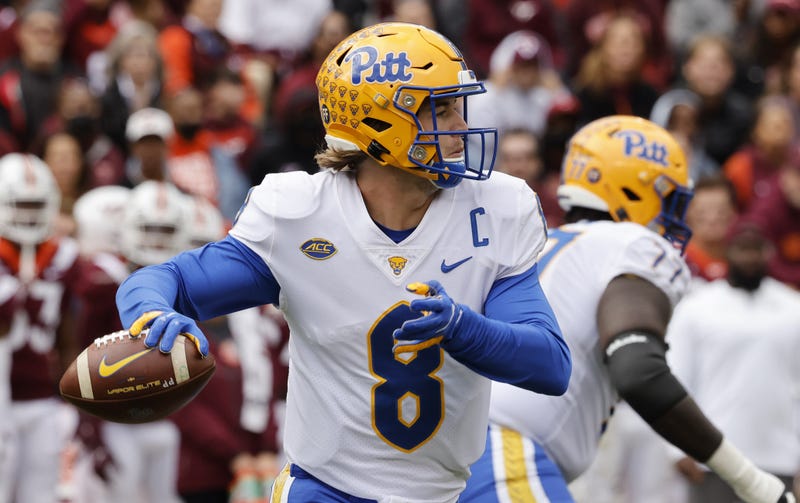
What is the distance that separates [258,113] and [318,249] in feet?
25.5

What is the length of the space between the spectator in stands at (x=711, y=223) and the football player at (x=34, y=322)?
148 inches

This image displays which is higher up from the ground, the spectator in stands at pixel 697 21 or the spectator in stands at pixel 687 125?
the spectator in stands at pixel 697 21

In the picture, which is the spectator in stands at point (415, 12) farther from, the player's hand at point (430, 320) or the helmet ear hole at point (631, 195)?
the player's hand at point (430, 320)

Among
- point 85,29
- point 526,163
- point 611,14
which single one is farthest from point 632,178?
point 85,29

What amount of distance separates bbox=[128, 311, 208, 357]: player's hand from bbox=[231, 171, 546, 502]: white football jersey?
0.37 metres

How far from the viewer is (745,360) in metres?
7.79

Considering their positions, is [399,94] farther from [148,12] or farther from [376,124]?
[148,12]

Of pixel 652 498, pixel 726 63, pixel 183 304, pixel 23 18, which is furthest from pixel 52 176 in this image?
Answer: pixel 183 304

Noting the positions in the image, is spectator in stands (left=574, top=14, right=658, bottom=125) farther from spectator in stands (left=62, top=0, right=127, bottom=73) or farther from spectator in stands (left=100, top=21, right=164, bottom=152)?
spectator in stands (left=62, top=0, right=127, bottom=73)

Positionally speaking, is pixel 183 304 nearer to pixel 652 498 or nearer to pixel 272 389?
pixel 272 389

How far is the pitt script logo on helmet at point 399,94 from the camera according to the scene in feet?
12.3

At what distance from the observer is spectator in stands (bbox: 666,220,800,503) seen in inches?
305

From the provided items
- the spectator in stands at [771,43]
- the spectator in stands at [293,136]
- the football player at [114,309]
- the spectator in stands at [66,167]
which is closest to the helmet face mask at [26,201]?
the football player at [114,309]

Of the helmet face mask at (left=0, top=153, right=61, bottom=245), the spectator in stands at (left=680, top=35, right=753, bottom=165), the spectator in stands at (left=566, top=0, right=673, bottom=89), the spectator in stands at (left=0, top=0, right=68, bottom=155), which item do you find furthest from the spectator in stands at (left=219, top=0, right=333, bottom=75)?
the helmet face mask at (left=0, top=153, right=61, bottom=245)
